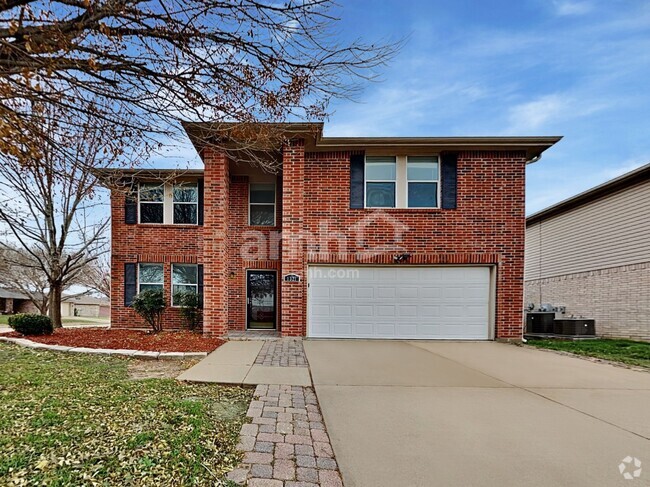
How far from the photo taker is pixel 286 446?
2.79 meters

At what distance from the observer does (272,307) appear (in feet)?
32.1

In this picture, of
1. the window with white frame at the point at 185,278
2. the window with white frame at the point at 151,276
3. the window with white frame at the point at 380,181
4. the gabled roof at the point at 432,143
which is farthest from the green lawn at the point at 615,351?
the window with white frame at the point at 151,276

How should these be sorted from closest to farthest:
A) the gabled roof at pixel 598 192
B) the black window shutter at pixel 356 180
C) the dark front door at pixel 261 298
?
1. the black window shutter at pixel 356 180
2. the dark front door at pixel 261 298
3. the gabled roof at pixel 598 192

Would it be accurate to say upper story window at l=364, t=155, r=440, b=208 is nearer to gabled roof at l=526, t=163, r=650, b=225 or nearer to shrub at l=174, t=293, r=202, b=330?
shrub at l=174, t=293, r=202, b=330

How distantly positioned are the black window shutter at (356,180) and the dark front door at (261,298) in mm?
3264

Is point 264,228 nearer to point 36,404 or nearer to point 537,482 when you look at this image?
point 36,404

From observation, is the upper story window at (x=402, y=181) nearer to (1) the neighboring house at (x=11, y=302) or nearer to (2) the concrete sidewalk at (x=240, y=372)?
(2) the concrete sidewalk at (x=240, y=372)

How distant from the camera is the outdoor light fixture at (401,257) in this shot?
8.62 metres

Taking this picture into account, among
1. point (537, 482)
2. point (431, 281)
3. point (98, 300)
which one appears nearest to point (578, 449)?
point (537, 482)

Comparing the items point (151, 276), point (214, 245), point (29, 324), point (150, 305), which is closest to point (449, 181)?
point (214, 245)

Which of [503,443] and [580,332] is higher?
[503,443]

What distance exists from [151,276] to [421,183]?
8636mm

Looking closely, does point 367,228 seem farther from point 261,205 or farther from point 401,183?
point 261,205

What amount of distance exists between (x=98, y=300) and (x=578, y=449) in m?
44.2
